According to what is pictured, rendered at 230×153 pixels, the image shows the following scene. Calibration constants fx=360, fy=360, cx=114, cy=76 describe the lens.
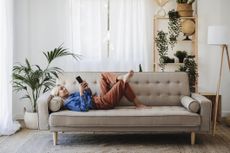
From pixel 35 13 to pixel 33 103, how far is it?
1.44 metres

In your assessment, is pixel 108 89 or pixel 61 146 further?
pixel 108 89

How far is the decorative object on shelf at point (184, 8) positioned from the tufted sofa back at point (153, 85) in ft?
4.03

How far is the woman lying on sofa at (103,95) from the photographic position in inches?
171

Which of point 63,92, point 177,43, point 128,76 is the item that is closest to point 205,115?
point 128,76

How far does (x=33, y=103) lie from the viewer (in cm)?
557

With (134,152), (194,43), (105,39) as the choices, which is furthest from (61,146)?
(194,43)

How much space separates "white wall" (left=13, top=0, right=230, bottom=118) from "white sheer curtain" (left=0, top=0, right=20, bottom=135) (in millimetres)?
780

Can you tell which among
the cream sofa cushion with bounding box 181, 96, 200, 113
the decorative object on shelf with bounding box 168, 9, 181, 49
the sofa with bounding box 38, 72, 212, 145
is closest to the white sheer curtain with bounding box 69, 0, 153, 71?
the decorative object on shelf with bounding box 168, 9, 181, 49

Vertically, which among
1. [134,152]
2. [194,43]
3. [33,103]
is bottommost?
[134,152]

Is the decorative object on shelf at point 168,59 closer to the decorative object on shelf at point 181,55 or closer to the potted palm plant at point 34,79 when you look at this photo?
the decorative object on shelf at point 181,55

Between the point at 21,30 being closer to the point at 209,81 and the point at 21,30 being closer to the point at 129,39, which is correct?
the point at 129,39

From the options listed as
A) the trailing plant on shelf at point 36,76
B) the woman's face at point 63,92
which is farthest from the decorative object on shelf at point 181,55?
the woman's face at point 63,92

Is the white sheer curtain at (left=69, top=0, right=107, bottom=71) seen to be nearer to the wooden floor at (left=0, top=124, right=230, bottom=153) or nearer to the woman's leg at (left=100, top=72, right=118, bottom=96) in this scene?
the woman's leg at (left=100, top=72, right=118, bottom=96)

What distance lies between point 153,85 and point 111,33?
4.70 feet
